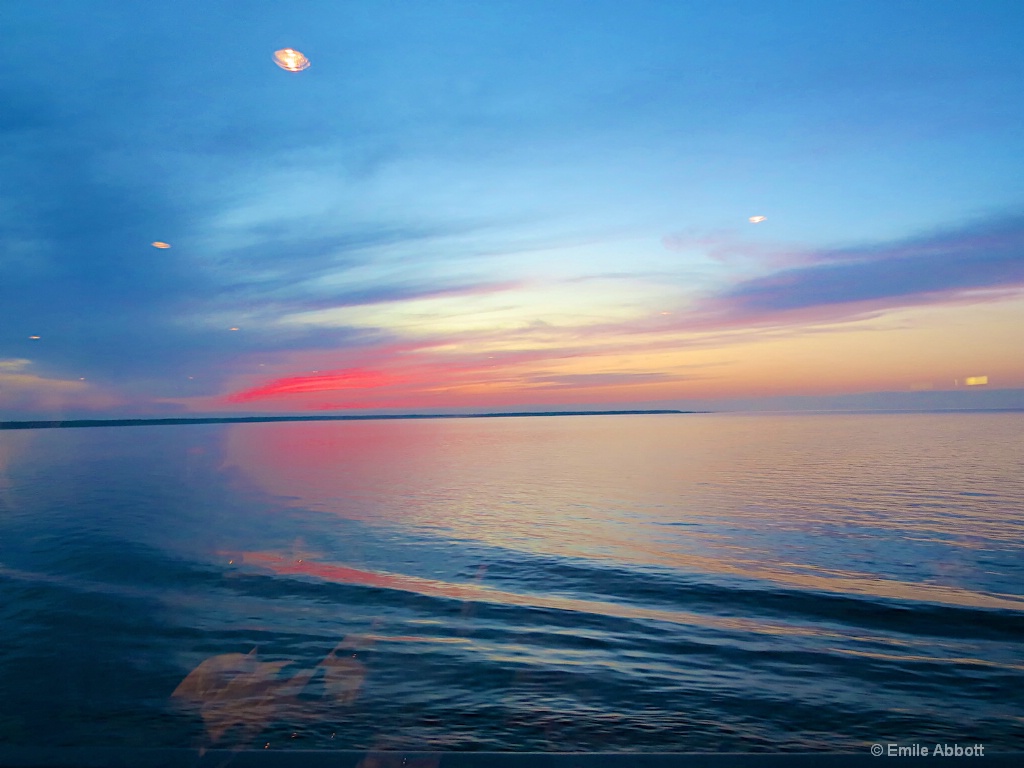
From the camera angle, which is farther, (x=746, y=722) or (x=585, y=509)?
(x=585, y=509)

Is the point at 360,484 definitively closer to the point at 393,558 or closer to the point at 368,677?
the point at 393,558

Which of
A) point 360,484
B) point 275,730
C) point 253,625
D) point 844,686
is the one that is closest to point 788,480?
point 360,484

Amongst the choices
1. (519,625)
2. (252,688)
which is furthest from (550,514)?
(252,688)

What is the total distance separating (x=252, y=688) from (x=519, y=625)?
5605 millimetres

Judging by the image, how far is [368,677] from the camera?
10555 millimetres

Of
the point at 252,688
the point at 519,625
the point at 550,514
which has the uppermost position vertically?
the point at 252,688

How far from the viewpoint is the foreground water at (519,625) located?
29.3 ft

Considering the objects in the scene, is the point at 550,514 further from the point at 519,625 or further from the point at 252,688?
the point at 252,688

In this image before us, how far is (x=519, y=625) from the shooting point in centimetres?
1366

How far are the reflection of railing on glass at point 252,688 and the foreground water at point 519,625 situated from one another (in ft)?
0.16

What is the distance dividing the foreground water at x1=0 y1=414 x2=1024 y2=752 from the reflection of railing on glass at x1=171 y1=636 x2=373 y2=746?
50 millimetres

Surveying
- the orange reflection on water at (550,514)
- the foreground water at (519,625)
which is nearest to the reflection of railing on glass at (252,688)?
the foreground water at (519,625)

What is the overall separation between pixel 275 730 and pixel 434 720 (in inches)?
85.1

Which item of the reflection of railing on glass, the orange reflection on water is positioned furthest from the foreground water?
the orange reflection on water
